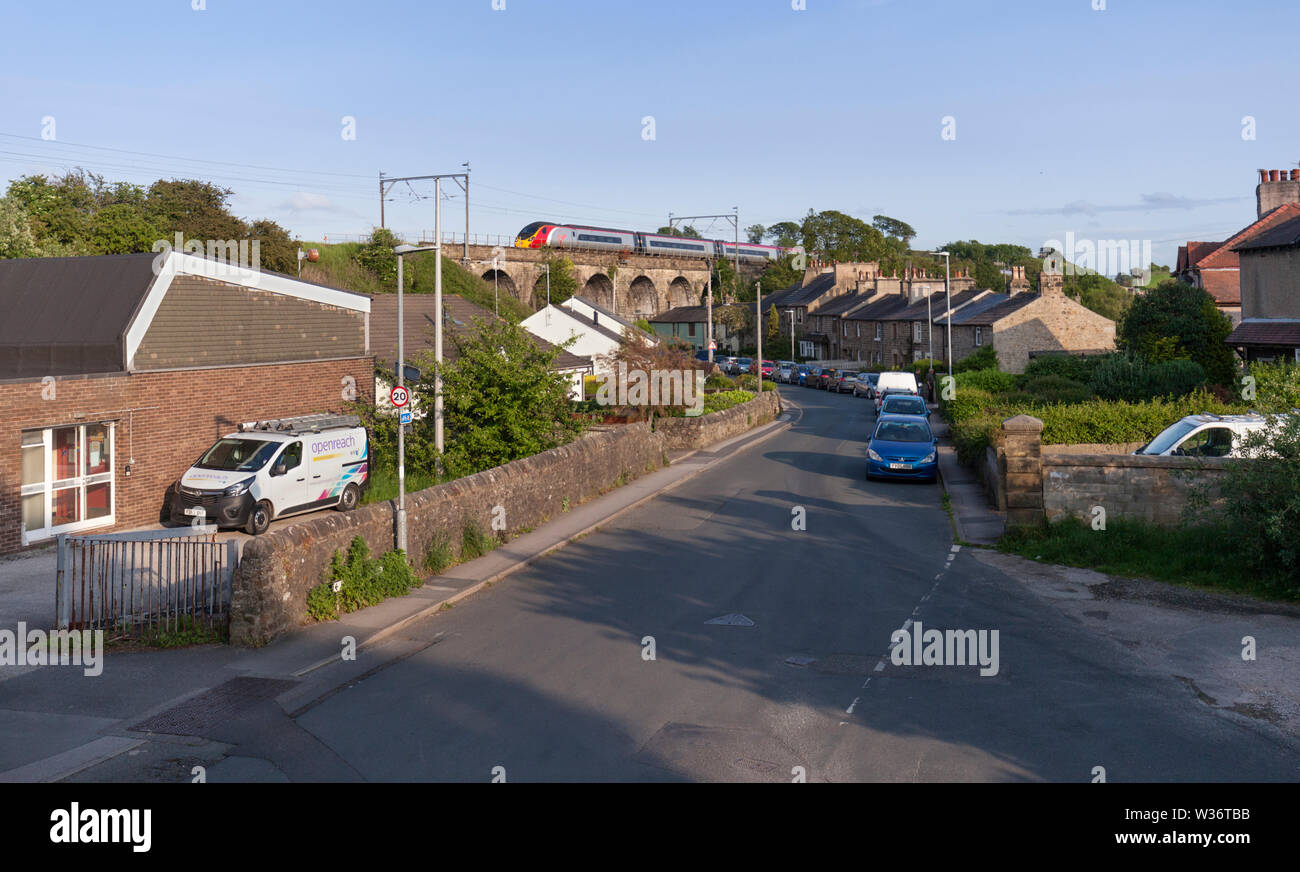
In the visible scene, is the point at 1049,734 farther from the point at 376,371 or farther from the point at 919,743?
the point at 376,371

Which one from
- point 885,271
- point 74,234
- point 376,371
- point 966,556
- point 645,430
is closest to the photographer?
point 966,556

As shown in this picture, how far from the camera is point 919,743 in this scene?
857 cm

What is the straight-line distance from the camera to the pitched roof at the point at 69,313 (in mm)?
19688

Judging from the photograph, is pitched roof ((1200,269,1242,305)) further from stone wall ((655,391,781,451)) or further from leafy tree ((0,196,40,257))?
leafy tree ((0,196,40,257))

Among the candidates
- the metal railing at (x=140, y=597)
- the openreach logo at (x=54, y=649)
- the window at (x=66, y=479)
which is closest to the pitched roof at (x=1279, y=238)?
the metal railing at (x=140, y=597)

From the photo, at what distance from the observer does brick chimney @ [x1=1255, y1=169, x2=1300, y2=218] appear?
47.2 metres

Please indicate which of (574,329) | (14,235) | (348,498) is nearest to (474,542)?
(348,498)

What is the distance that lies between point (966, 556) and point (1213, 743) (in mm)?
8350

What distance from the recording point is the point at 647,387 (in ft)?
120

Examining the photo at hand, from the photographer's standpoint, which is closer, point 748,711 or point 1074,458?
point 748,711

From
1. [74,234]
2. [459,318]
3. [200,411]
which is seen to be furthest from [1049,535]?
[74,234]

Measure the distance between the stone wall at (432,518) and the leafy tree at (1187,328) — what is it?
59.8 feet

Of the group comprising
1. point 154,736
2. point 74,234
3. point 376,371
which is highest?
→ point 74,234

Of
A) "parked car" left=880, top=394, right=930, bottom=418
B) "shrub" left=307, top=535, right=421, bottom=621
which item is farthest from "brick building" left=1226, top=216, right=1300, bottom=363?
"shrub" left=307, top=535, right=421, bottom=621
